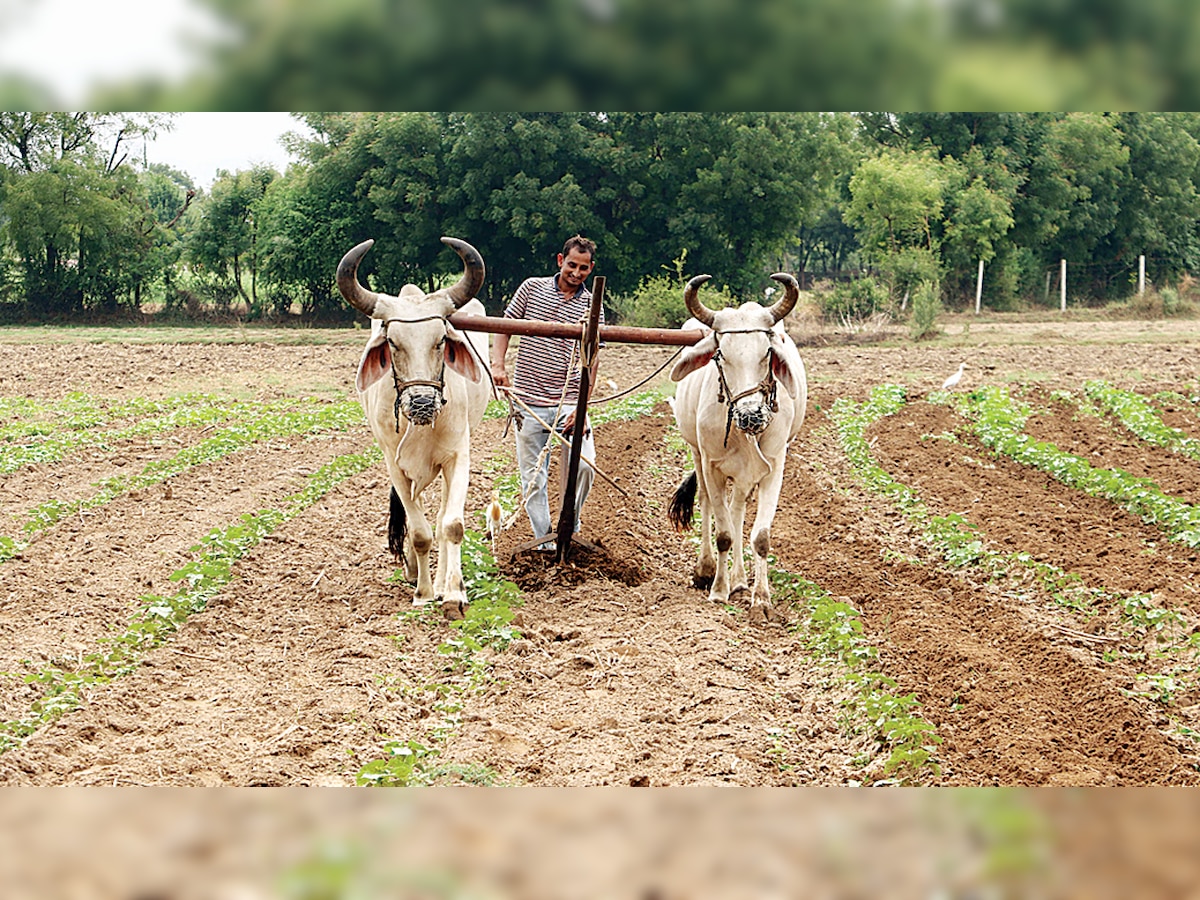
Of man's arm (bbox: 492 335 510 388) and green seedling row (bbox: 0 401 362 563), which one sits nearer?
man's arm (bbox: 492 335 510 388)

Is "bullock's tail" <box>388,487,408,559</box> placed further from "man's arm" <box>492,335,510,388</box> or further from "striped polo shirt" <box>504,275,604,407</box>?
"striped polo shirt" <box>504,275,604,407</box>

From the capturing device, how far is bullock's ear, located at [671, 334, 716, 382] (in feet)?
25.0

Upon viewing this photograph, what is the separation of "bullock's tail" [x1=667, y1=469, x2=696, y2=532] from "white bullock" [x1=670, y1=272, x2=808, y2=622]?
129mm

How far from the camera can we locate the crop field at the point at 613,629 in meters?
5.38

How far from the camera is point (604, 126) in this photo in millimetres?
28844

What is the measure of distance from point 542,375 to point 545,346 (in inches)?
8.6

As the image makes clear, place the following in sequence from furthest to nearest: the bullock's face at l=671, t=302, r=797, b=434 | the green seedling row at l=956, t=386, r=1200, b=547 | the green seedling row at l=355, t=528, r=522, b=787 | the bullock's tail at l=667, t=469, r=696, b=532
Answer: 1. the green seedling row at l=956, t=386, r=1200, b=547
2. the bullock's tail at l=667, t=469, r=696, b=532
3. the bullock's face at l=671, t=302, r=797, b=434
4. the green seedling row at l=355, t=528, r=522, b=787

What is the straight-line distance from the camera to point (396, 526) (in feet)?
27.1

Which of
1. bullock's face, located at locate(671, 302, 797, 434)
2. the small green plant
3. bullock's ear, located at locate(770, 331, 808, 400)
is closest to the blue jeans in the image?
bullock's face, located at locate(671, 302, 797, 434)

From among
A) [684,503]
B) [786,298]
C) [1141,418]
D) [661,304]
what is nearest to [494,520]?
[684,503]

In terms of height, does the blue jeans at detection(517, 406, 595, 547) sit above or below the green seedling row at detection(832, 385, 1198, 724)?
above

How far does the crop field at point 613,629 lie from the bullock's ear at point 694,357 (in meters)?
1.54
